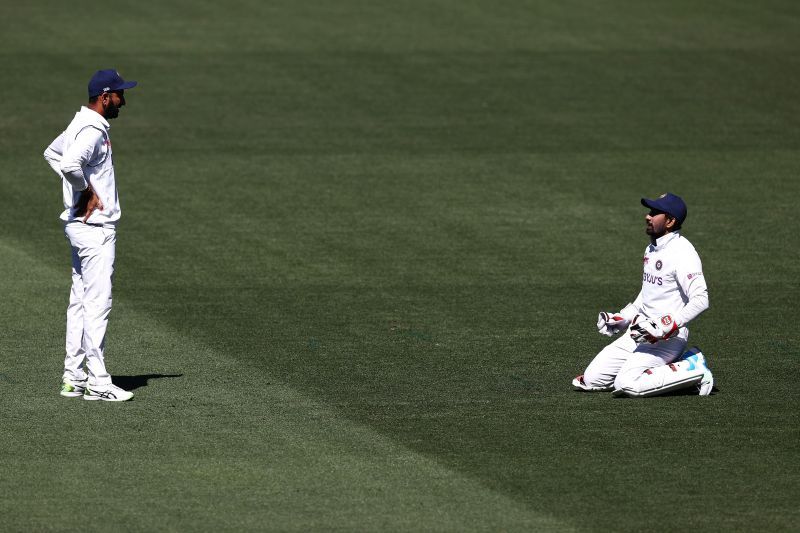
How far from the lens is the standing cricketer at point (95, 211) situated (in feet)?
34.9

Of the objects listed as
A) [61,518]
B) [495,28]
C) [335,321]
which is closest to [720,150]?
[495,28]

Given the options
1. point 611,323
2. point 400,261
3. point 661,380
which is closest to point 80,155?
point 611,323

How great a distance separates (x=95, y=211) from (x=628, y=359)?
14.6 feet

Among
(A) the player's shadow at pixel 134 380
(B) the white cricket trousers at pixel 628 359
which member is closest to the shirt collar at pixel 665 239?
(B) the white cricket trousers at pixel 628 359

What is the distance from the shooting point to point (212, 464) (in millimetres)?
9398

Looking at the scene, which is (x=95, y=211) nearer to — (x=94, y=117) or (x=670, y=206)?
(x=94, y=117)

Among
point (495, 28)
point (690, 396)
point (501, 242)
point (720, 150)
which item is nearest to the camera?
point (690, 396)

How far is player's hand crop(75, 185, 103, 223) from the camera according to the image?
10719 millimetres

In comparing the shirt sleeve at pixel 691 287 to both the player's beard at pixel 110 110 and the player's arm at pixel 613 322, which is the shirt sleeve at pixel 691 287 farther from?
the player's beard at pixel 110 110

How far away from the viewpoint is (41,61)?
26.7 metres

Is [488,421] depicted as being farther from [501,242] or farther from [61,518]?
[501,242]

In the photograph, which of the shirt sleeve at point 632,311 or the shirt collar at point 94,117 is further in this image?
the shirt sleeve at point 632,311

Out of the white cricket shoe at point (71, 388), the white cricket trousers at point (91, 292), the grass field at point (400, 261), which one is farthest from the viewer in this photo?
the white cricket shoe at point (71, 388)

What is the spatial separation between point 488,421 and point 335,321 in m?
3.74
